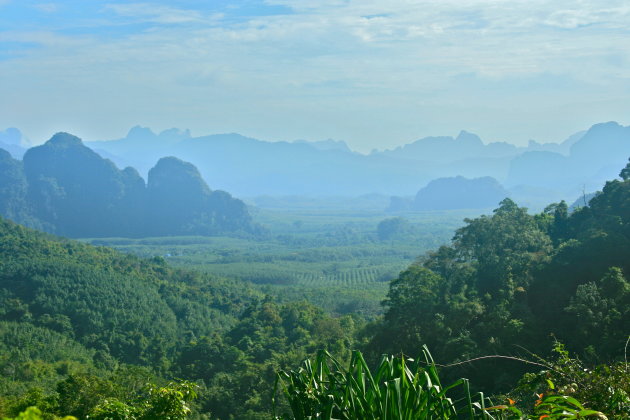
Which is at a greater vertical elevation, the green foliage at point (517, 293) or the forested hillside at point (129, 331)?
the green foliage at point (517, 293)

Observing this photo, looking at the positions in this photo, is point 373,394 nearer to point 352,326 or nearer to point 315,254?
point 352,326

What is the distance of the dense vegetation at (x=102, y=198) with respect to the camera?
10588 cm

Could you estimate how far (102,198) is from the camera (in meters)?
111

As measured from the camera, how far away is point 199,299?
36844 mm

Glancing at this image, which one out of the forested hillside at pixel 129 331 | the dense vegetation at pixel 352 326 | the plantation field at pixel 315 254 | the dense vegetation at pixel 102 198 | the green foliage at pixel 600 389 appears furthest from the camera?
the dense vegetation at pixel 102 198

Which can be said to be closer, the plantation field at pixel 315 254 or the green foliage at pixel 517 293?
the green foliage at pixel 517 293

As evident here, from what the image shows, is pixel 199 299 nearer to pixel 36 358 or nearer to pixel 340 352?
pixel 36 358

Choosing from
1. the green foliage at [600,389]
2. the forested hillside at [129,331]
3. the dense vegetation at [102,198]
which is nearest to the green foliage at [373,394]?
the green foliage at [600,389]

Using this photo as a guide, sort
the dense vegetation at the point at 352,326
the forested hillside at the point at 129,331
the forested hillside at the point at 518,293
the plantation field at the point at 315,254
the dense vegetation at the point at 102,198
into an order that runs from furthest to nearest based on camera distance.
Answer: the dense vegetation at the point at 102,198
the plantation field at the point at 315,254
the forested hillside at the point at 129,331
the forested hillside at the point at 518,293
the dense vegetation at the point at 352,326

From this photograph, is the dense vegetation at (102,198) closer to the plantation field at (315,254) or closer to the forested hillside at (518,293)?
the plantation field at (315,254)

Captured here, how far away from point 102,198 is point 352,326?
9472cm

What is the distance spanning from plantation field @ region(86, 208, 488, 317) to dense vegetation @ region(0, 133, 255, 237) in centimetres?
977

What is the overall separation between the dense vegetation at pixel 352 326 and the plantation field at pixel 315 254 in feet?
35.4

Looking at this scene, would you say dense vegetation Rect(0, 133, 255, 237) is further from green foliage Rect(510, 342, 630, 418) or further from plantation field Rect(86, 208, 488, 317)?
green foliage Rect(510, 342, 630, 418)
